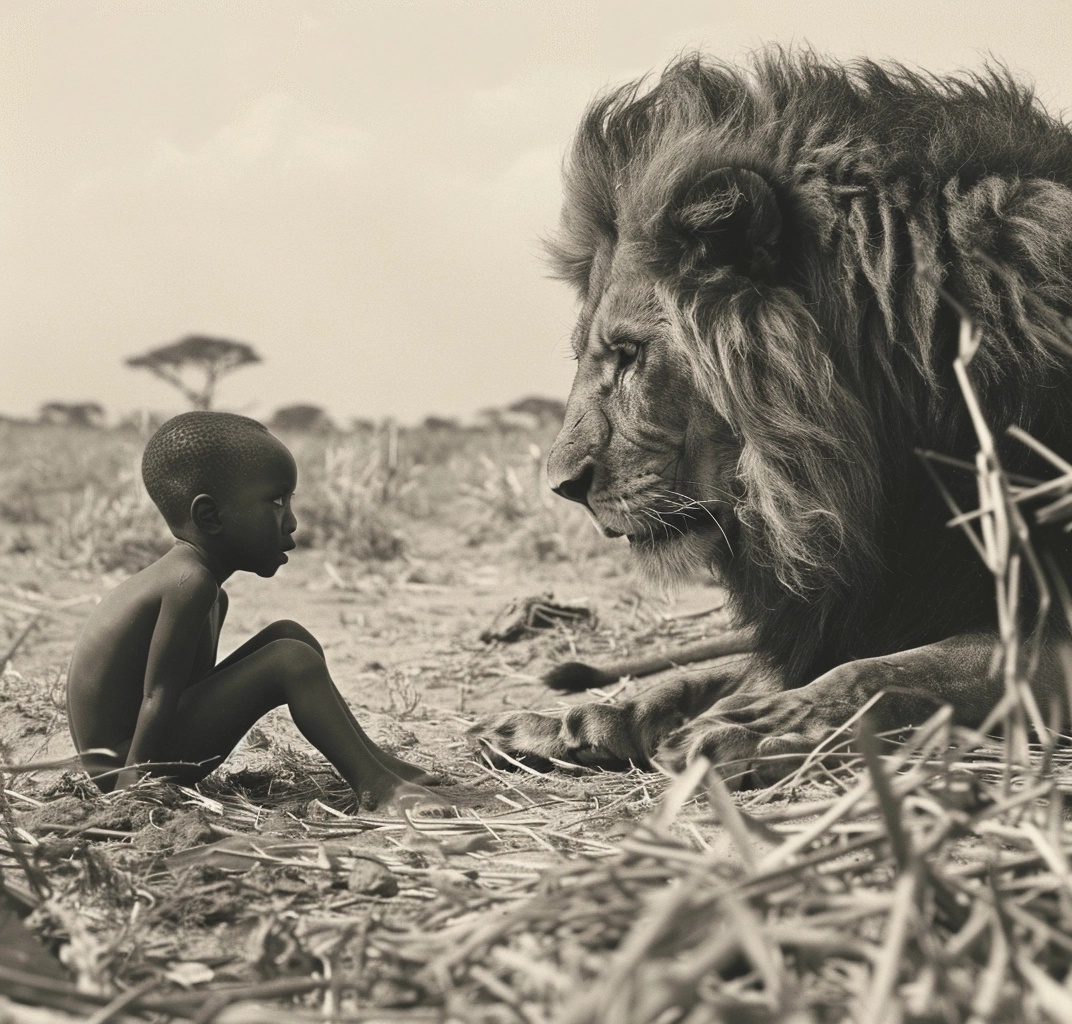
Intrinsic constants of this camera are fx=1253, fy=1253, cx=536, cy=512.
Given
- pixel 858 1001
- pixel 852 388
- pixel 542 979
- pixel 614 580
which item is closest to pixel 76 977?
pixel 542 979

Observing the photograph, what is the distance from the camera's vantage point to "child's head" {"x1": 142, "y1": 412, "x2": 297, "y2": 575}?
2631 millimetres

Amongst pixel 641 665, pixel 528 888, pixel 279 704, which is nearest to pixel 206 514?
pixel 279 704

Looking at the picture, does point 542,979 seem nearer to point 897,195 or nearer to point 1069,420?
point 1069,420

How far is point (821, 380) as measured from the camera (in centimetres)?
306

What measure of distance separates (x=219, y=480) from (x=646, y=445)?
1109 mm

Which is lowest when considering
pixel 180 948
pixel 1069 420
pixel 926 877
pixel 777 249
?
pixel 180 948

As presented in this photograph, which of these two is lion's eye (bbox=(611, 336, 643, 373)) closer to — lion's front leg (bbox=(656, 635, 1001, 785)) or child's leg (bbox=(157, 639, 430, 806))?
lion's front leg (bbox=(656, 635, 1001, 785))

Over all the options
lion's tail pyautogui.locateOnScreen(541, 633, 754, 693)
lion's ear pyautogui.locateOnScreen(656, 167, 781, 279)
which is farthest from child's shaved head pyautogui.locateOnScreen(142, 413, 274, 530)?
lion's tail pyautogui.locateOnScreen(541, 633, 754, 693)

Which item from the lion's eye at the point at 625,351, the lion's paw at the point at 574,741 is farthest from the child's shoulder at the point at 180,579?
the lion's eye at the point at 625,351

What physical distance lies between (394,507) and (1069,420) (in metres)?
6.59

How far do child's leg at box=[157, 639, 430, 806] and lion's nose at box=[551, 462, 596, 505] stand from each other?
3.04 ft

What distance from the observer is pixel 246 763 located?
10.5 ft

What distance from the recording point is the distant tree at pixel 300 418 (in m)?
22.5

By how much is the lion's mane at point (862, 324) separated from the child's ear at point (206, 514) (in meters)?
1.25
